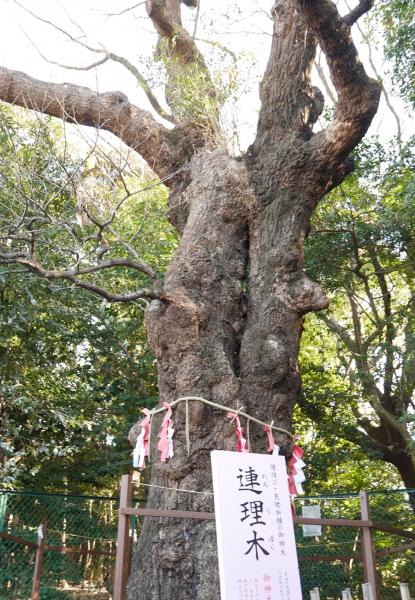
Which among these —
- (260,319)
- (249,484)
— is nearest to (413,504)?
(260,319)

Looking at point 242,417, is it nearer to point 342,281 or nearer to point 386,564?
point 386,564

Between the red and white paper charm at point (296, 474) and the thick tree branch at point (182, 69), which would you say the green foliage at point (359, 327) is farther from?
the red and white paper charm at point (296, 474)

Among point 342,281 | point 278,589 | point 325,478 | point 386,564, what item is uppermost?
point 342,281

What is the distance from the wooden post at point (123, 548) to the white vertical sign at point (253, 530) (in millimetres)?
430

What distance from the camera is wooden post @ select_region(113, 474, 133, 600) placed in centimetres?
275

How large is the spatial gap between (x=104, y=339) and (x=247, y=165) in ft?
13.1

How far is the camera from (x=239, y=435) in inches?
148

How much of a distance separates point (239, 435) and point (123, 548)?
1120 mm

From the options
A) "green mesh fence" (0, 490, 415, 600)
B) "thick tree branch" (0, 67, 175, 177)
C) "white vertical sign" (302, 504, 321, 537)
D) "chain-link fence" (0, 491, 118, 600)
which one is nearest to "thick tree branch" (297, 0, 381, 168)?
"thick tree branch" (0, 67, 175, 177)

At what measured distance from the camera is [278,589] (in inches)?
111

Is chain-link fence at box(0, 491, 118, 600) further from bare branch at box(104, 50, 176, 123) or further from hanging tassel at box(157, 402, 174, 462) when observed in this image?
bare branch at box(104, 50, 176, 123)

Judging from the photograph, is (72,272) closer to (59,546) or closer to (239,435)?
(239,435)

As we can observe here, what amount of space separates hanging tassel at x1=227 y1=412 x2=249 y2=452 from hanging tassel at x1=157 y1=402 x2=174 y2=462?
383 mm

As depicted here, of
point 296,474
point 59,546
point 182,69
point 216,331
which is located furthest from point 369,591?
point 182,69
